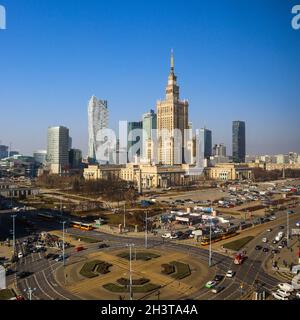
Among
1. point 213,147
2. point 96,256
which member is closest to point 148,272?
point 96,256

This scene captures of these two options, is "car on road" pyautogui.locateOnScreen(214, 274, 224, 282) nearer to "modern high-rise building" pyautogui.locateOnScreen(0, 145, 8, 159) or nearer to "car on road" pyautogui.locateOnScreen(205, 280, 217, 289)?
"car on road" pyautogui.locateOnScreen(205, 280, 217, 289)

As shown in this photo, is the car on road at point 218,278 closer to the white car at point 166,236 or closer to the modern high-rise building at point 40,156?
the white car at point 166,236

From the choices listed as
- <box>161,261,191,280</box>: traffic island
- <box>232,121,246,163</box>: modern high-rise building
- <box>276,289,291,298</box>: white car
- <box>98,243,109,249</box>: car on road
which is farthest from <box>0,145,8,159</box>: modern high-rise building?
<box>276,289,291,298</box>: white car

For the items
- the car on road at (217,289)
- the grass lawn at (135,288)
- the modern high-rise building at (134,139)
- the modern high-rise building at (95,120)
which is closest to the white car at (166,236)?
the grass lawn at (135,288)

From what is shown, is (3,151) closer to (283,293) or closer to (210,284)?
(210,284)

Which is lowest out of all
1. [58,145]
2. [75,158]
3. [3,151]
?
[75,158]

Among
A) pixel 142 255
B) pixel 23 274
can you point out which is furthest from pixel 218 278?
pixel 23 274
